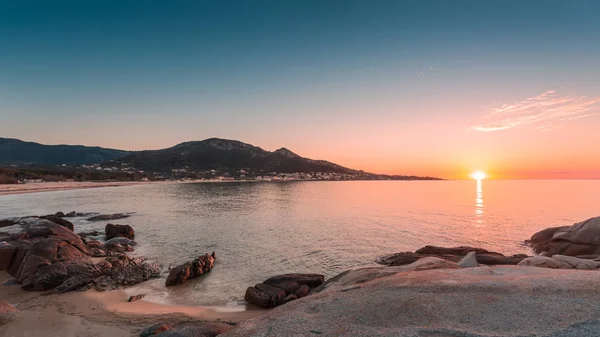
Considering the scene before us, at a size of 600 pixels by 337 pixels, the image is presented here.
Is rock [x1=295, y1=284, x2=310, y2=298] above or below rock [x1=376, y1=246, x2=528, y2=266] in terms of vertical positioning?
below

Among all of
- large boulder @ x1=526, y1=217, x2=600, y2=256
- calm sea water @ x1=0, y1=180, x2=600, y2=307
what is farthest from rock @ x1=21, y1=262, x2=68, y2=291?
large boulder @ x1=526, y1=217, x2=600, y2=256

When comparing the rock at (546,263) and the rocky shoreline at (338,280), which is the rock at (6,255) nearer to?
the rocky shoreline at (338,280)

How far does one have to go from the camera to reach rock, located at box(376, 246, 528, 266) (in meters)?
19.8

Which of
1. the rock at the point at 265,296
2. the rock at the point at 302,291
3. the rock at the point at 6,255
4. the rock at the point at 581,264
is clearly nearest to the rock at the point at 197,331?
the rock at the point at 265,296

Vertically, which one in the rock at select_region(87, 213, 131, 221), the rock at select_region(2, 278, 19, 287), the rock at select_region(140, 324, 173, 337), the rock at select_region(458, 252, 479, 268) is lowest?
the rock at select_region(87, 213, 131, 221)

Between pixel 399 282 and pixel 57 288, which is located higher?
pixel 399 282

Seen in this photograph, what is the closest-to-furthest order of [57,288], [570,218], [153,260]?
[57,288] < [153,260] < [570,218]

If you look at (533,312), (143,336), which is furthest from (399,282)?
(143,336)

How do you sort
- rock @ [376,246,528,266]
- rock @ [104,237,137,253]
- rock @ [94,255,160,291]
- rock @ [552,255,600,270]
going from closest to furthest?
1. rock @ [552,255,600,270]
2. rock @ [94,255,160,291]
3. rock @ [376,246,528,266]
4. rock @ [104,237,137,253]

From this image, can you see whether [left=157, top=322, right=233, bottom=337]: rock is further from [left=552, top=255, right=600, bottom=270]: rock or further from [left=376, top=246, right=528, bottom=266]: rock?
[left=552, top=255, right=600, bottom=270]: rock

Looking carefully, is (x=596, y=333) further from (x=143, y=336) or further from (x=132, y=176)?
(x=132, y=176)

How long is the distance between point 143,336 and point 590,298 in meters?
13.1

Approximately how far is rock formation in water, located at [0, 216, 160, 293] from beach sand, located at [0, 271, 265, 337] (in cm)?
87

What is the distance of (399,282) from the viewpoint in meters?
9.75
